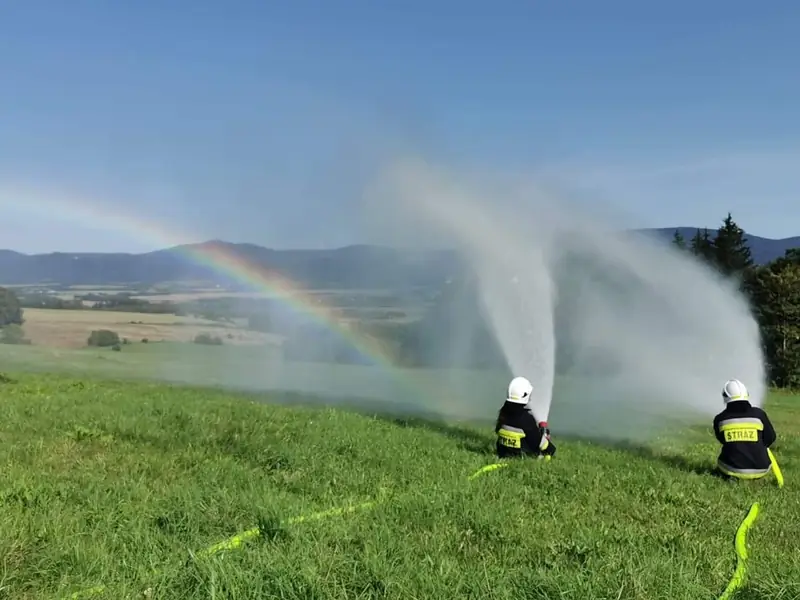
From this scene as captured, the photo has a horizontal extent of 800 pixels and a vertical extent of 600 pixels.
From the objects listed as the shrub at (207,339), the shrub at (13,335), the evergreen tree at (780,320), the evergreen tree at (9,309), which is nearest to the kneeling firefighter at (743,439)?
the shrub at (207,339)

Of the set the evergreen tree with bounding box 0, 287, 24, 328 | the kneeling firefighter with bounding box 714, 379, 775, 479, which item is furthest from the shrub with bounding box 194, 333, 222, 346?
the kneeling firefighter with bounding box 714, 379, 775, 479

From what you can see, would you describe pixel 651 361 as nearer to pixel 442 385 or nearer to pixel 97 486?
pixel 442 385

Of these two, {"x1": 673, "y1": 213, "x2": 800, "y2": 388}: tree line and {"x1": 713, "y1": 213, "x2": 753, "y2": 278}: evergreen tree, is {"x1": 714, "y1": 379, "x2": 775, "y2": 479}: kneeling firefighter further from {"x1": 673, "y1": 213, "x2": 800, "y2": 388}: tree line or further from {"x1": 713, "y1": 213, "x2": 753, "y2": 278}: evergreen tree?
{"x1": 713, "y1": 213, "x2": 753, "y2": 278}: evergreen tree

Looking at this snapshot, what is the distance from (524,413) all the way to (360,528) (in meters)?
Result: 6.31

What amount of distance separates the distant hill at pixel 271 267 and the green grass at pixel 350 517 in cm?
1817

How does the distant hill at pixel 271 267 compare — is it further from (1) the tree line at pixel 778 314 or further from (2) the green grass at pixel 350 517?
(1) the tree line at pixel 778 314

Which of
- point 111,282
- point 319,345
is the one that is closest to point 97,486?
point 319,345

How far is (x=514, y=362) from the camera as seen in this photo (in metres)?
18.5

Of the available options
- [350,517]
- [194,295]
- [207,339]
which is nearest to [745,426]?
[350,517]

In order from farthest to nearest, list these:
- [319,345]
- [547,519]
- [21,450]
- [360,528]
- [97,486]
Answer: [319,345]
[21,450]
[97,486]
[547,519]
[360,528]

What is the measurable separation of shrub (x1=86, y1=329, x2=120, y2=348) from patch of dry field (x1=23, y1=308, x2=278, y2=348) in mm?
302

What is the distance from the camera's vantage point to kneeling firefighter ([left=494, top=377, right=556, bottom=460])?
12656mm

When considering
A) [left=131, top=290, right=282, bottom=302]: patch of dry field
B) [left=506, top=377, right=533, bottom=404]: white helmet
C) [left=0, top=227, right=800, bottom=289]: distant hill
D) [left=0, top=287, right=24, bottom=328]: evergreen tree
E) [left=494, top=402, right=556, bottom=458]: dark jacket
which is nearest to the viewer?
[left=494, top=402, right=556, bottom=458]: dark jacket

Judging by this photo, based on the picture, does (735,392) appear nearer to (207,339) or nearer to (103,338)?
(207,339)
